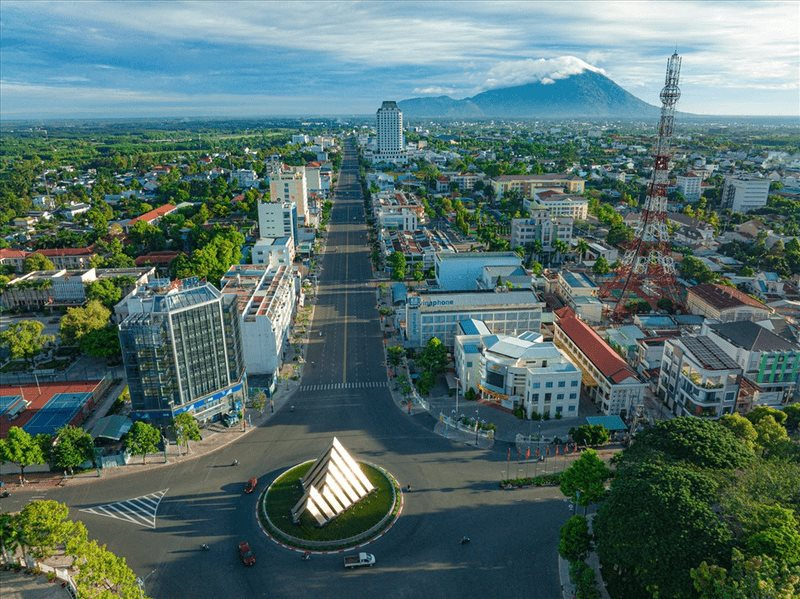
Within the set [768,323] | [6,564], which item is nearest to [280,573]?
[6,564]

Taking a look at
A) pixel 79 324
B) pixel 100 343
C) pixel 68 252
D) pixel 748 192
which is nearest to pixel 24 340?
pixel 79 324

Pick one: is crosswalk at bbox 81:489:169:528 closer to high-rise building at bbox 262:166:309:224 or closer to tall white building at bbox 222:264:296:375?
tall white building at bbox 222:264:296:375

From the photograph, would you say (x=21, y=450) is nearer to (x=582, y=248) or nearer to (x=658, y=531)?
(x=658, y=531)

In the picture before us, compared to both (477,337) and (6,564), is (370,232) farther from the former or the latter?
(6,564)

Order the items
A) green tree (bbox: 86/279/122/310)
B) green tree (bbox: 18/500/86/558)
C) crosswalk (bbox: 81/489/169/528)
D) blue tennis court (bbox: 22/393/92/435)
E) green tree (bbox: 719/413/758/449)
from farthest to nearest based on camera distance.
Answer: green tree (bbox: 86/279/122/310) < blue tennis court (bbox: 22/393/92/435) < green tree (bbox: 719/413/758/449) < crosswalk (bbox: 81/489/169/528) < green tree (bbox: 18/500/86/558)

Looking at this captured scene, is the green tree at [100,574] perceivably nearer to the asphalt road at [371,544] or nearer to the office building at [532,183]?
the asphalt road at [371,544]

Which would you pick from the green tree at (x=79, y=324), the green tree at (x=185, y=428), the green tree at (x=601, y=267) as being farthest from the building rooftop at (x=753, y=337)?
the green tree at (x=79, y=324)

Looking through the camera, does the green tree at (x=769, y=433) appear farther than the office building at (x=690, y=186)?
No

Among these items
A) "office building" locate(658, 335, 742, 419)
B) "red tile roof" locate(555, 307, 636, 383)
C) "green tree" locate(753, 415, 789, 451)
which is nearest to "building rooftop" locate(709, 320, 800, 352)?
"office building" locate(658, 335, 742, 419)
